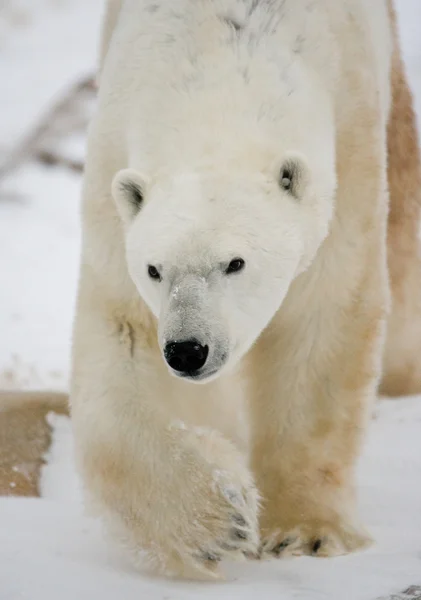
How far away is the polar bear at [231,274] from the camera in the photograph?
1.95 meters

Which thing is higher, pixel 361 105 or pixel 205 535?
pixel 361 105

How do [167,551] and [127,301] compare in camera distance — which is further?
[127,301]

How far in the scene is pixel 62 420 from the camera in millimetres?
3637

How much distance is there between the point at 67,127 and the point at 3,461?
143 inches

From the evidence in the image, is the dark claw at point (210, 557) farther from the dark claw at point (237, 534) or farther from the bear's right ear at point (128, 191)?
the bear's right ear at point (128, 191)

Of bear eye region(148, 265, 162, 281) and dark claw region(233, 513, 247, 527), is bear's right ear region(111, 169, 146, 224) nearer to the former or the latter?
bear eye region(148, 265, 162, 281)

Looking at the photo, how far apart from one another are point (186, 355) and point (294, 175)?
1.60ft

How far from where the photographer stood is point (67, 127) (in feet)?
21.2

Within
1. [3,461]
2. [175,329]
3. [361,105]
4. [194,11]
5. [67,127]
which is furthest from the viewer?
[67,127]

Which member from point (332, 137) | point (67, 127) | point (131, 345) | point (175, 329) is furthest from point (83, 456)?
point (67, 127)

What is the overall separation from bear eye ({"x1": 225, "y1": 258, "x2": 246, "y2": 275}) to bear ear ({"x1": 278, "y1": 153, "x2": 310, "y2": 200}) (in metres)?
0.23

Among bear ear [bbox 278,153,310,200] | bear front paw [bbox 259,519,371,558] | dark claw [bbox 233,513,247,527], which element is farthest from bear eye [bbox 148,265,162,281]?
bear front paw [bbox 259,519,371,558]

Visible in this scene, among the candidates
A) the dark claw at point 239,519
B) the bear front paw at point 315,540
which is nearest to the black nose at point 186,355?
the dark claw at point 239,519

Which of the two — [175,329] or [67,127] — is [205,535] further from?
[67,127]
